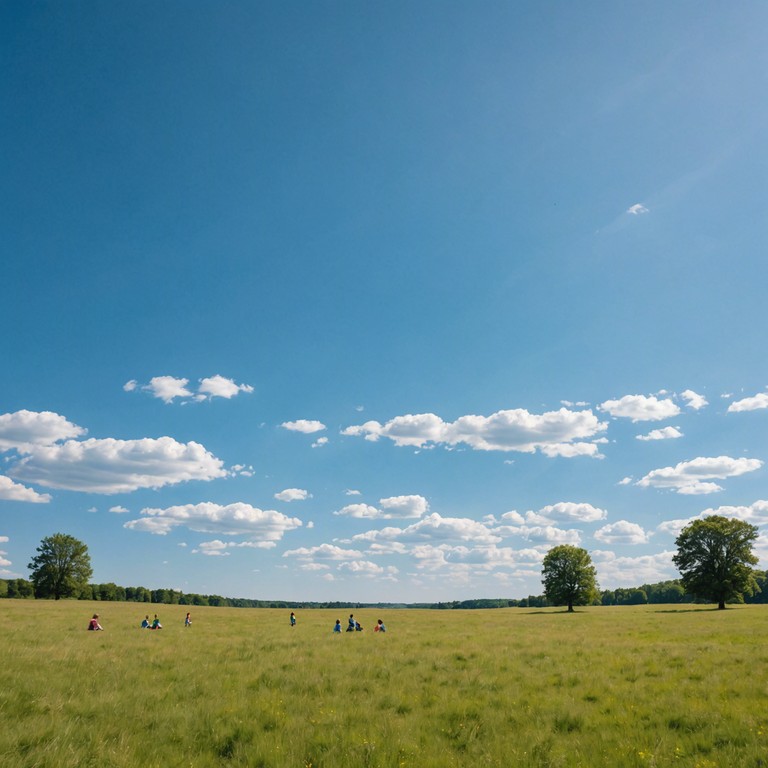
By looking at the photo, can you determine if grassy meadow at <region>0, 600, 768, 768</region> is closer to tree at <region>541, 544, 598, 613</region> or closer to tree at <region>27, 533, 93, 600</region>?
tree at <region>541, 544, 598, 613</region>

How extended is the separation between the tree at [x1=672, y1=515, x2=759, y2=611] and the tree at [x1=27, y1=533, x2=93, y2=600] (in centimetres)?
10571

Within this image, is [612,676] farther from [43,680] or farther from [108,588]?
[108,588]

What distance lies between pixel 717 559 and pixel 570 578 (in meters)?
19.7

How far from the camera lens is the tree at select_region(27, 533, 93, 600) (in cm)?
9625

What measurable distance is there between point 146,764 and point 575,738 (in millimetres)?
8277

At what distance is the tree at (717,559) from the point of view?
211 feet

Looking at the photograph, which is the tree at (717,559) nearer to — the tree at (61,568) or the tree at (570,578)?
the tree at (570,578)

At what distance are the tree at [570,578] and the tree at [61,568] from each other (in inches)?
3459

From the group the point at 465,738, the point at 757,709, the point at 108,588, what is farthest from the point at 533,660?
the point at 108,588

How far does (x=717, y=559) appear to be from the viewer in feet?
217

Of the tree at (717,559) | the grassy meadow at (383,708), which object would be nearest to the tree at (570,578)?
the tree at (717,559)

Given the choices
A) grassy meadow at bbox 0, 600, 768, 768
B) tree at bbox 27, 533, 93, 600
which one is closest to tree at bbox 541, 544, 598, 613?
grassy meadow at bbox 0, 600, 768, 768

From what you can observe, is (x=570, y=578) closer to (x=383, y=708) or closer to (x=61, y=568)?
(x=383, y=708)

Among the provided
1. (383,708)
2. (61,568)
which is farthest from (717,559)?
(61,568)
